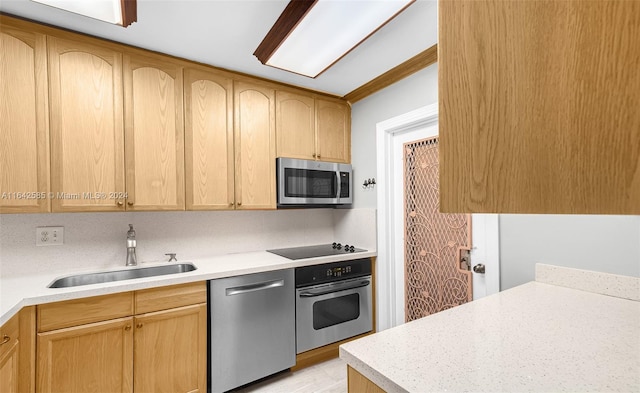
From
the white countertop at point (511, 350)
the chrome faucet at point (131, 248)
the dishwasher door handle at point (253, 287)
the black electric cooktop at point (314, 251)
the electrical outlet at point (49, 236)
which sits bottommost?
the dishwasher door handle at point (253, 287)

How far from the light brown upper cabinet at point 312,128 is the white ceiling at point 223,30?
35 centimetres

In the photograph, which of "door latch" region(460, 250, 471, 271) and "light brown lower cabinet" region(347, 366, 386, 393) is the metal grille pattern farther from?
"light brown lower cabinet" region(347, 366, 386, 393)

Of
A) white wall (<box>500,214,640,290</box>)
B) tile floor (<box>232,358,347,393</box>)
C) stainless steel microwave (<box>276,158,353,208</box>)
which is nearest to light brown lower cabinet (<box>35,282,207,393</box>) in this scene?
tile floor (<box>232,358,347,393</box>)

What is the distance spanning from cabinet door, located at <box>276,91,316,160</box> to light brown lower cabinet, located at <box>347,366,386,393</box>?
186 cm

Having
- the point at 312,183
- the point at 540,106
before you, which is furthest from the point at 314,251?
the point at 540,106

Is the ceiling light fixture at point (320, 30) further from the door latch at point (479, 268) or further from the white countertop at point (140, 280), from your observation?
the door latch at point (479, 268)

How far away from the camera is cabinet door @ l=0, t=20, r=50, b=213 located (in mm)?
1525

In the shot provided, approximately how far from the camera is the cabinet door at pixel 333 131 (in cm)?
263

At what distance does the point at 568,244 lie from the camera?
1.37 metres

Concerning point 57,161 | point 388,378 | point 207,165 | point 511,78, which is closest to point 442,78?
point 511,78

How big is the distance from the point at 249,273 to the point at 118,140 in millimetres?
1204

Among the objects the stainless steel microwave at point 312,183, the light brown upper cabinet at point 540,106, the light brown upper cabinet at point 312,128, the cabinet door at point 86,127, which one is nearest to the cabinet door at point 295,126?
the light brown upper cabinet at point 312,128

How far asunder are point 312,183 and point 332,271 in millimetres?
769

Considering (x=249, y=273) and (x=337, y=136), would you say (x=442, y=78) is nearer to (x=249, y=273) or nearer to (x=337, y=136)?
(x=249, y=273)
